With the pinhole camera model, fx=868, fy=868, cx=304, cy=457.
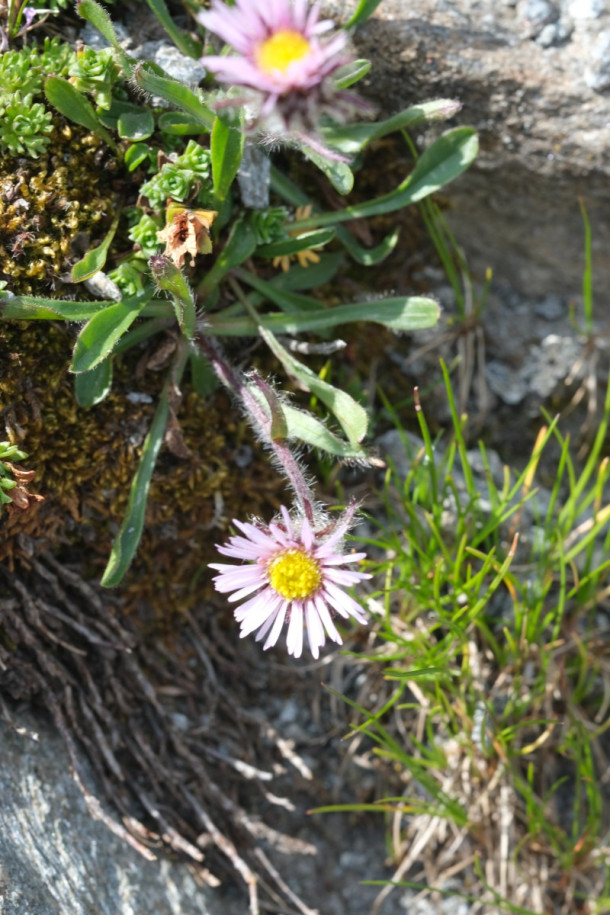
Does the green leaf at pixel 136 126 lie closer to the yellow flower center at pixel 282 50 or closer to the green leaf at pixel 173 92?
the green leaf at pixel 173 92

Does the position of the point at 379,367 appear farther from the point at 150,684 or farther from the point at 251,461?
the point at 150,684

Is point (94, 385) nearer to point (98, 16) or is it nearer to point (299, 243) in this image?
point (299, 243)

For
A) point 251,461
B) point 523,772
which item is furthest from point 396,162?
point 523,772

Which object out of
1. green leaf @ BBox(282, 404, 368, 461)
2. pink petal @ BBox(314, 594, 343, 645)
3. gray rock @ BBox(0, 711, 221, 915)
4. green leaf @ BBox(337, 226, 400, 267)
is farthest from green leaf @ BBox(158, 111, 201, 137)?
gray rock @ BBox(0, 711, 221, 915)

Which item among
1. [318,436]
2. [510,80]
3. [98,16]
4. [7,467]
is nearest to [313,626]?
[318,436]

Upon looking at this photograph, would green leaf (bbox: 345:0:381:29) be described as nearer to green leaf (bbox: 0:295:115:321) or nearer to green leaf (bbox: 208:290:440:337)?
green leaf (bbox: 208:290:440:337)

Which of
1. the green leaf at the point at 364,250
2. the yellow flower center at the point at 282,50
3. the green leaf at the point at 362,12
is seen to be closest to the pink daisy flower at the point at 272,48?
the yellow flower center at the point at 282,50
